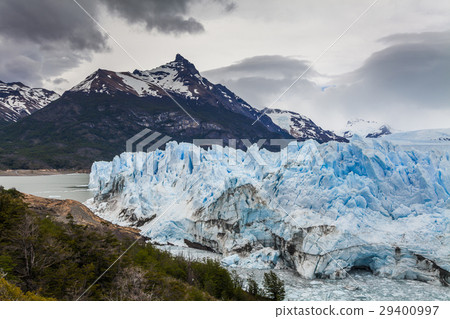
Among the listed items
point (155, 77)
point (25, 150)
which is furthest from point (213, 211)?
point (155, 77)

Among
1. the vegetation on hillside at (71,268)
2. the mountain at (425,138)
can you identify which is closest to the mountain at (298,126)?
the mountain at (425,138)

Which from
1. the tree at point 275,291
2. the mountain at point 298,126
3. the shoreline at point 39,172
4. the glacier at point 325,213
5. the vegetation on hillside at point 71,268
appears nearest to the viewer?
the vegetation on hillside at point 71,268

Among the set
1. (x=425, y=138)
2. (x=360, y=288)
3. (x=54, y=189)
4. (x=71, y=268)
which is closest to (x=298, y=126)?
(x=54, y=189)

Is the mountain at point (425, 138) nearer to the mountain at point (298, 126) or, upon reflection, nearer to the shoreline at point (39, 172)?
the shoreline at point (39, 172)

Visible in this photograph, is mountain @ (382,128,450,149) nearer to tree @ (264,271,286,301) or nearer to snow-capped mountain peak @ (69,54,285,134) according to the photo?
tree @ (264,271,286,301)

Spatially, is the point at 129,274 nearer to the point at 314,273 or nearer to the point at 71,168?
the point at 314,273

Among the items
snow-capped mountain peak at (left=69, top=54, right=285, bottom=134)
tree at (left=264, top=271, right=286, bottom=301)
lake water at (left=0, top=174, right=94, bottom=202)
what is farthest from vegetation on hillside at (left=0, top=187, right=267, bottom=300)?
snow-capped mountain peak at (left=69, top=54, right=285, bottom=134)

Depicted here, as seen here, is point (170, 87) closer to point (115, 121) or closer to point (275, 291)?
point (115, 121)
